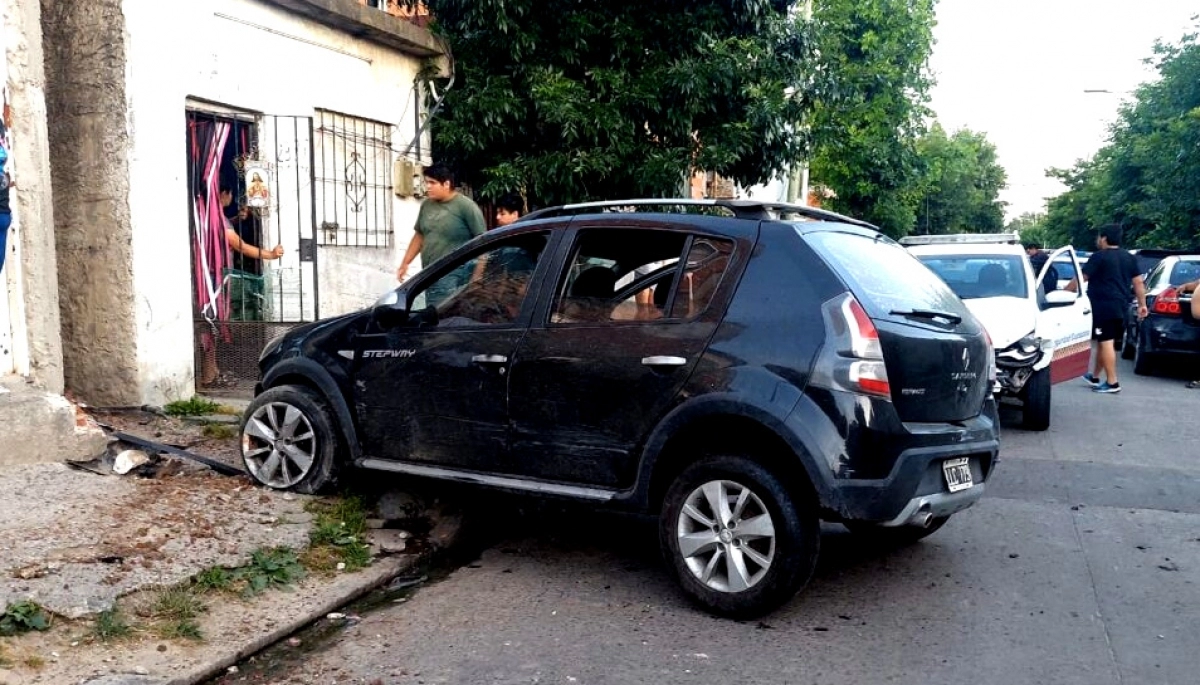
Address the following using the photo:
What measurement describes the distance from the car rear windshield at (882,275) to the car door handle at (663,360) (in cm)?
78

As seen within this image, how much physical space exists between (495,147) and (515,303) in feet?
20.4

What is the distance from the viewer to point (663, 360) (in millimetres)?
4594

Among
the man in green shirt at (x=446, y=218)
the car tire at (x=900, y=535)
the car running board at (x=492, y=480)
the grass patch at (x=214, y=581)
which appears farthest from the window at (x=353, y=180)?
the car tire at (x=900, y=535)

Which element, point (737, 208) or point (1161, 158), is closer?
point (737, 208)

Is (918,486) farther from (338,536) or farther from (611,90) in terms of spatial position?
(611,90)

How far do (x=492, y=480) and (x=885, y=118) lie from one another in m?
25.5

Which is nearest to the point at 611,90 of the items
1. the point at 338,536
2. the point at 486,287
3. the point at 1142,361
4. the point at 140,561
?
the point at 486,287

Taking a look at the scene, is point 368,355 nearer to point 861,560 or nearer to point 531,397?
point 531,397

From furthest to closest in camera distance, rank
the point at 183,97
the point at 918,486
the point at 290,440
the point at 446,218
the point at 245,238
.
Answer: the point at 245,238
the point at 446,218
the point at 183,97
the point at 290,440
the point at 918,486

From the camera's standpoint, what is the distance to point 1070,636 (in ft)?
14.3

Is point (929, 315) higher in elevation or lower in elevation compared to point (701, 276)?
lower

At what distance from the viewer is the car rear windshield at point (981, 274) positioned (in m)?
9.69

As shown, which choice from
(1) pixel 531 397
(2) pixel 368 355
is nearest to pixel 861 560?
(1) pixel 531 397

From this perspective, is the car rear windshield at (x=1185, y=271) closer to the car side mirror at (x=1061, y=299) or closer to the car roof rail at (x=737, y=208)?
the car side mirror at (x=1061, y=299)
